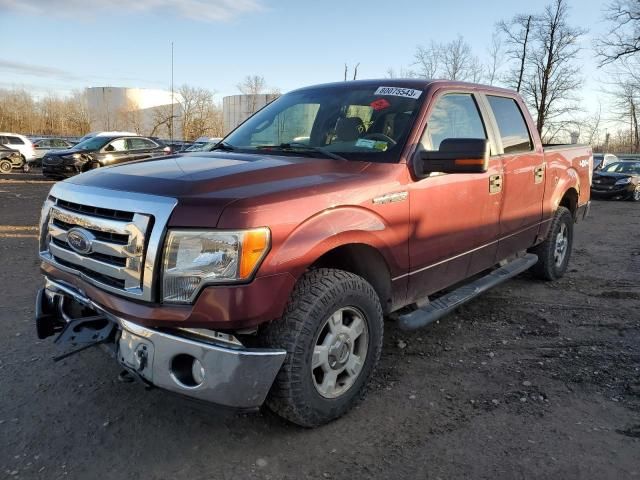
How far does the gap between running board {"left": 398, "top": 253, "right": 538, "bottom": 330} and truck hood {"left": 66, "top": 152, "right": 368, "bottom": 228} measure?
105cm

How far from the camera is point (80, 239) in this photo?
2.66 metres

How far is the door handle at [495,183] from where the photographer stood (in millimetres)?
4027

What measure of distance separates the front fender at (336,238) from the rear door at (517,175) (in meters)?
1.62

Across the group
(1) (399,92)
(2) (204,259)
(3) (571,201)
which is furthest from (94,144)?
(2) (204,259)

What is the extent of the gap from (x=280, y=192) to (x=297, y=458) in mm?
1336

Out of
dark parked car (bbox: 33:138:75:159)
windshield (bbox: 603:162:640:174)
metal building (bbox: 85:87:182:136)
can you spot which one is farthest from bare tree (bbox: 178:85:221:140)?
windshield (bbox: 603:162:640:174)

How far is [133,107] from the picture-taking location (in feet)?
229

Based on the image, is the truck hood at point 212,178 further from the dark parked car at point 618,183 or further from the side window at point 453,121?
the dark parked car at point 618,183

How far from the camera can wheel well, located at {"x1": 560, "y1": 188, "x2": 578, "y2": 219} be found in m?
5.98

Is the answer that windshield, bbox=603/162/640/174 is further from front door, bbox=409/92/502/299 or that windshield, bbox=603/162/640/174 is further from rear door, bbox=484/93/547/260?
front door, bbox=409/92/502/299

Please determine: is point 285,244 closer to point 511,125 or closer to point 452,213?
point 452,213

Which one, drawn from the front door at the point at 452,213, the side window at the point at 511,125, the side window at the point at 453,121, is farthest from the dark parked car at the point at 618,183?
the side window at the point at 453,121

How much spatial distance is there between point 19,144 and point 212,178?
82.2ft

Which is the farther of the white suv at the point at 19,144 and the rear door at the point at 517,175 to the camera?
the white suv at the point at 19,144
